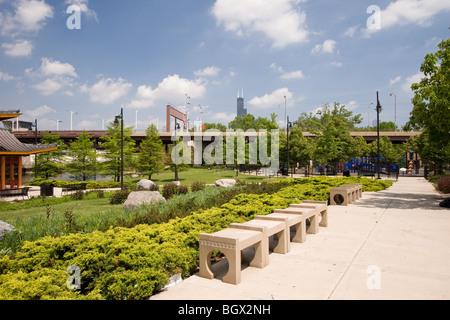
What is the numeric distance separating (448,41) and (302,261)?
14027mm

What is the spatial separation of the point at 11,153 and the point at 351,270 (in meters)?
27.0

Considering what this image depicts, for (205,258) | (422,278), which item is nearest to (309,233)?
(422,278)

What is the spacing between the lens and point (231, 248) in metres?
4.39

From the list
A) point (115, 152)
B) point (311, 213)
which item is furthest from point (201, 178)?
point (311, 213)

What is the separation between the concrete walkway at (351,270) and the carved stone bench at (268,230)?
0.56 feet

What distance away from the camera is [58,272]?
3.59 meters

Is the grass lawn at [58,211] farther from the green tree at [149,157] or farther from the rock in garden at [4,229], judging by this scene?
the green tree at [149,157]

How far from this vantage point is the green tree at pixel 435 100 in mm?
12145

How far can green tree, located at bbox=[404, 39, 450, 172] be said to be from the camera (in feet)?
39.8

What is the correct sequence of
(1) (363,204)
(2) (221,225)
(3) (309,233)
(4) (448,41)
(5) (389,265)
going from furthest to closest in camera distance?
1. (4) (448,41)
2. (1) (363,204)
3. (3) (309,233)
4. (2) (221,225)
5. (5) (389,265)

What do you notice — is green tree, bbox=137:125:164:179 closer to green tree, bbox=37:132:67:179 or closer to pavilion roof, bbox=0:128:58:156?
pavilion roof, bbox=0:128:58:156

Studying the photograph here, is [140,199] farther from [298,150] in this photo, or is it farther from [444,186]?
[298,150]

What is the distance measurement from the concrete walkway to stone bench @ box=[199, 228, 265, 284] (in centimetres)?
13
